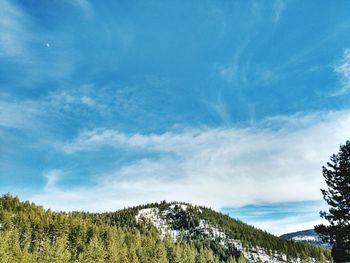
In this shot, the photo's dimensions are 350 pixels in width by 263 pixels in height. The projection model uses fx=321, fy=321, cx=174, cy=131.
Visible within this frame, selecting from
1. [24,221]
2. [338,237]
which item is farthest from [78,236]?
[338,237]

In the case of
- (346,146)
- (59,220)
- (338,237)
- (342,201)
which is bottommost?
(338,237)

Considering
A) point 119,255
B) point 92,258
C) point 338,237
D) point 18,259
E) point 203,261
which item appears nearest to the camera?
point 338,237

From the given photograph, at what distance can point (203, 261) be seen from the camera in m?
167

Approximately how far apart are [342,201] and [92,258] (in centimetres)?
9330

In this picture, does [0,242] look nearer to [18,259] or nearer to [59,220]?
[18,259]

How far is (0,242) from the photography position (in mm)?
87000

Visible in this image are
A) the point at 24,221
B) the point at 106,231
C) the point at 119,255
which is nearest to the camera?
the point at 119,255

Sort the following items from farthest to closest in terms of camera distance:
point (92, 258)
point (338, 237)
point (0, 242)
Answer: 1. point (92, 258)
2. point (0, 242)
3. point (338, 237)

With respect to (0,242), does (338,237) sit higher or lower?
lower

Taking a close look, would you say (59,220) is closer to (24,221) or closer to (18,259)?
(24,221)

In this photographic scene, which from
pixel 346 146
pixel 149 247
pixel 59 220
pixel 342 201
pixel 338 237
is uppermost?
pixel 59 220

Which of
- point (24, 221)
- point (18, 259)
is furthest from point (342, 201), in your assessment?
point (24, 221)

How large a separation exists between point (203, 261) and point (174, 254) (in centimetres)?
1760

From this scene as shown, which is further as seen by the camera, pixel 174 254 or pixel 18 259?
pixel 174 254
